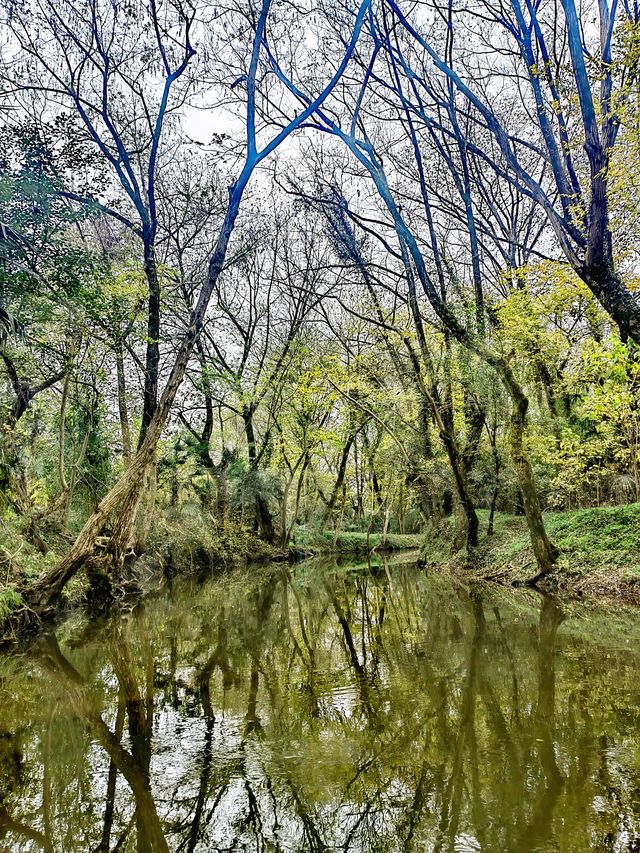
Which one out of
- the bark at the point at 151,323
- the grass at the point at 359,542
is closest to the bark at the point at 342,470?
the grass at the point at 359,542

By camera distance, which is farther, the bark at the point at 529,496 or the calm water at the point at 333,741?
the bark at the point at 529,496

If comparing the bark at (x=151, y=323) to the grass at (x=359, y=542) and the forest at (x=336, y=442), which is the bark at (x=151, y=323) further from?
the grass at (x=359, y=542)

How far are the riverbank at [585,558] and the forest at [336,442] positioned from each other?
0.09 metres

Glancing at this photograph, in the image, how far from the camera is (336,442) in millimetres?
28688

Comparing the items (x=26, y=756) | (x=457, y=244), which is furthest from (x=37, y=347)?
(x=457, y=244)

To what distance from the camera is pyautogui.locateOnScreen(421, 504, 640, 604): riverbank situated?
36.9 ft

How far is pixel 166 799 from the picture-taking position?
374 centimetres

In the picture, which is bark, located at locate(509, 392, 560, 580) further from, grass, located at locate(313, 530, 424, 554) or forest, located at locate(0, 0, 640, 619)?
grass, located at locate(313, 530, 424, 554)

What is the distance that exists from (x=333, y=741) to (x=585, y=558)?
10072 mm

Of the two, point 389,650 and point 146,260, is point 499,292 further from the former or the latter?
point 389,650

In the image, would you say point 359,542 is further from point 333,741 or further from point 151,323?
point 333,741

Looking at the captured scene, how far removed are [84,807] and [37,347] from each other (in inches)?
458

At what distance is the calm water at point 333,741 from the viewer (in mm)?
3250

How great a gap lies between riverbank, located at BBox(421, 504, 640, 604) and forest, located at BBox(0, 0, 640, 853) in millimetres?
92
